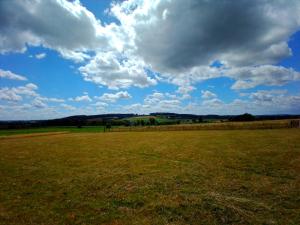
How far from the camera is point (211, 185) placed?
10773mm

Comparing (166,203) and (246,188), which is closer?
(166,203)

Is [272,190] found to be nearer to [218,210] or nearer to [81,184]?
[218,210]

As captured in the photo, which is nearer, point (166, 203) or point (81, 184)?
point (166, 203)

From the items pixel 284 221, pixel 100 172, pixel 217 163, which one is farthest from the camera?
pixel 217 163

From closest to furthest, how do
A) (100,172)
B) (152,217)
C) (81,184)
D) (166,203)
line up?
(152,217)
(166,203)
(81,184)
(100,172)

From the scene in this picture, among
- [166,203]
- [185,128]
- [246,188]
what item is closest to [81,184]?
[166,203]

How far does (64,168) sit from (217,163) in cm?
1199

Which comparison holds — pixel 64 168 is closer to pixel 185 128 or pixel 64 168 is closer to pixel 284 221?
pixel 284 221

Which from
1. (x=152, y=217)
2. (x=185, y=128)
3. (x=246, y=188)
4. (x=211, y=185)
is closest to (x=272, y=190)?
(x=246, y=188)

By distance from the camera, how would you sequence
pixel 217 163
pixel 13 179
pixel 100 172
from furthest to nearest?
pixel 217 163 < pixel 100 172 < pixel 13 179

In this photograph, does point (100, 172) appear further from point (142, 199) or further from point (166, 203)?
point (166, 203)

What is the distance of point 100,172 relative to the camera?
14.4 metres

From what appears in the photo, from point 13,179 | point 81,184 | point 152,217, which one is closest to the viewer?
point 152,217

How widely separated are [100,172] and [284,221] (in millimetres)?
10973
